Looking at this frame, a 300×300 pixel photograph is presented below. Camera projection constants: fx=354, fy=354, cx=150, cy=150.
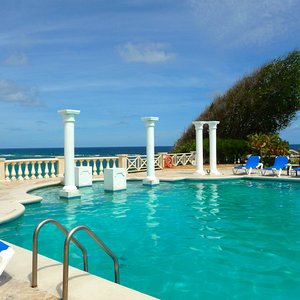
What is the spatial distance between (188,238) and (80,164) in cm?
1114

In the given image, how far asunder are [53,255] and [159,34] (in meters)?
15.5

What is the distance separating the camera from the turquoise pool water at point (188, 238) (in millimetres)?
5121

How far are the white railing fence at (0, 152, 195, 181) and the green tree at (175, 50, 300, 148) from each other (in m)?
8.05

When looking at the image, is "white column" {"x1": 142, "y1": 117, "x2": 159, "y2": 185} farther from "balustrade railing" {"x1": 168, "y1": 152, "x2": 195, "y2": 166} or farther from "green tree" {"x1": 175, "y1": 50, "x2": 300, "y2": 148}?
"green tree" {"x1": 175, "y1": 50, "x2": 300, "y2": 148}

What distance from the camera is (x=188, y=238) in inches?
291

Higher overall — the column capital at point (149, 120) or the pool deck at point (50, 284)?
the column capital at point (149, 120)

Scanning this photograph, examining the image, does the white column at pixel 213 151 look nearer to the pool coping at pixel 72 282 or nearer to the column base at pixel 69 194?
the column base at pixel 69 194

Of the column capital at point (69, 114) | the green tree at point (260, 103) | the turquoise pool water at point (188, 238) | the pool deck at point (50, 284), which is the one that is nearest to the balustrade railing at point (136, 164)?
the turquoise pool water at point (188, 238)

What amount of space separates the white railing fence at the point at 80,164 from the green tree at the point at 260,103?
8053 mm

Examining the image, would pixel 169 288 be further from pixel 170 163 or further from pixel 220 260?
pixel 170 163

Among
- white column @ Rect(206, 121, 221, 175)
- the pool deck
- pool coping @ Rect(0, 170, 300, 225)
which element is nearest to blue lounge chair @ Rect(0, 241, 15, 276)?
the pool deck

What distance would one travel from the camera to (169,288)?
4.95m

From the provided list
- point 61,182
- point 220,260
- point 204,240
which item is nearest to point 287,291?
point 220,260

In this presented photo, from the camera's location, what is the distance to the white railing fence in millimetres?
15898
